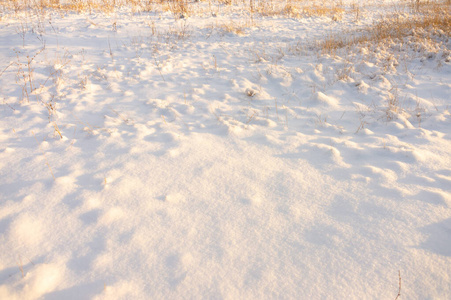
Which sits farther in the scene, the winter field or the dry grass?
the dry grass

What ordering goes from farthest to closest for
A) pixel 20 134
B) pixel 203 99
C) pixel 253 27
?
pixel 253 27 < pixel 203 99 < pixel 20 134

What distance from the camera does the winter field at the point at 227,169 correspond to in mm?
1796

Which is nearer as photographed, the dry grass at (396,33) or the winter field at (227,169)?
the winter field at (227,169)

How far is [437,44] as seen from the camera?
503cm

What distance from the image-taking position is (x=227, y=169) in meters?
2.73

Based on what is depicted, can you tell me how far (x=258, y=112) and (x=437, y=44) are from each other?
413 cm

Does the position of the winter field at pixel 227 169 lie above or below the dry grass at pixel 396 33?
below

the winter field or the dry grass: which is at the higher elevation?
the dry grass

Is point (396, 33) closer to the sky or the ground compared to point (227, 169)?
closer to the sky

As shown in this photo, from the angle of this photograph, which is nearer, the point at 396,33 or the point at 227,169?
the point at 227,169

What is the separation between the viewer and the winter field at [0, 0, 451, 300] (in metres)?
1.80

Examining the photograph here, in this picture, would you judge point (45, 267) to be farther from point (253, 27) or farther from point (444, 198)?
point (253, 27)

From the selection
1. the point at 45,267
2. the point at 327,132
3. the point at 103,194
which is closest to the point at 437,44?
the point at 327,132

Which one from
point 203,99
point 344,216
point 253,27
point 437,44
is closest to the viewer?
point 344,216
